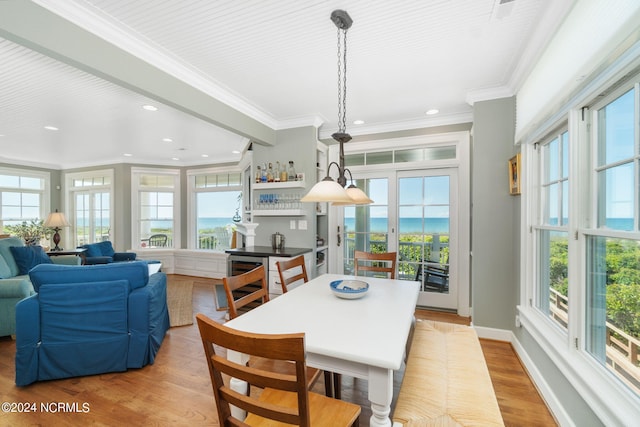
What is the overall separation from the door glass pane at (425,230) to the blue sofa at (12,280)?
175 inches

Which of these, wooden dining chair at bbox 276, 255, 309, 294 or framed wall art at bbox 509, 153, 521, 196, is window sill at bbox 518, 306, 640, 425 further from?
wooden dining chair at bbox 276, 255, 309, 294

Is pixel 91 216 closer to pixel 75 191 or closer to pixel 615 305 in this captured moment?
pixel 75 191

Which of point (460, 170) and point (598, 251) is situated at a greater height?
point (460, 170)

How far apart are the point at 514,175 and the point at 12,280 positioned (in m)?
5.32

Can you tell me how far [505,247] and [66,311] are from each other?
406 cm

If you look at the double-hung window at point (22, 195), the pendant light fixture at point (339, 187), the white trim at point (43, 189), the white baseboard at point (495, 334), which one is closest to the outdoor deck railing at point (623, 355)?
the pendant light fixture at point (339, 187)

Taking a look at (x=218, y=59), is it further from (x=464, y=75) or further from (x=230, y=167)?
(x=230, y=167)

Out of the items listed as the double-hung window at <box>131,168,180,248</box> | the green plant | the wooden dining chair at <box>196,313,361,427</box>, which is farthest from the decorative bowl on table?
the green plant

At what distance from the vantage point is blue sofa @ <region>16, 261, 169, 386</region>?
2.12 m

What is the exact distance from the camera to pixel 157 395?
2027 mm

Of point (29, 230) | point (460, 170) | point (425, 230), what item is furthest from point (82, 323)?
point (29, 230)

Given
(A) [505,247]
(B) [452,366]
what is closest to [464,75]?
(A) [505,247]

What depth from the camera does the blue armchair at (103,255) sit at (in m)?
4.71

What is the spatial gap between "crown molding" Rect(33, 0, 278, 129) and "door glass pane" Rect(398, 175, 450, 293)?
8.26 feet
